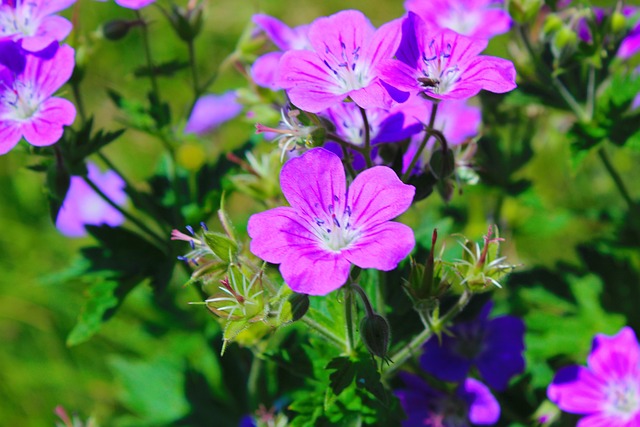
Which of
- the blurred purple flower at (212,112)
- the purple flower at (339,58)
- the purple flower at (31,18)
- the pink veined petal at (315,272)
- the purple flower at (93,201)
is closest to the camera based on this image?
the pink veined petal at (315,272)

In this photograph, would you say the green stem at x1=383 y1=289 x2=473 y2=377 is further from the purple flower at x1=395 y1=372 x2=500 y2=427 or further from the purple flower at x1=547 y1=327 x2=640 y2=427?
the purple flower at x1=547 y1=327 x2=640 y2=427

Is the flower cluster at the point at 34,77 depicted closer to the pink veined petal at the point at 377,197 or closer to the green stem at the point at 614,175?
the pink veined petal at the point at 377,197

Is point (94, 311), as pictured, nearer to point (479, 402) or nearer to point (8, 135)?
point (8, 135)

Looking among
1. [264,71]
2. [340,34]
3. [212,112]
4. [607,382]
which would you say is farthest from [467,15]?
[212,112]

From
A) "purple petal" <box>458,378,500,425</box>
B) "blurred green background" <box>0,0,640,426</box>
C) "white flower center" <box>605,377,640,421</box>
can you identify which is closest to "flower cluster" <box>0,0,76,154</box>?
"blurred green background" <box>0,0,640,426</box>

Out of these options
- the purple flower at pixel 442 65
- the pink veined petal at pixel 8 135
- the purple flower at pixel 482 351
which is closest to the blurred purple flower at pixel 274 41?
the purple flower at pixel 442 65

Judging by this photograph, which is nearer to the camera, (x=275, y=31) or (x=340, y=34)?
(x=340, y=34)
